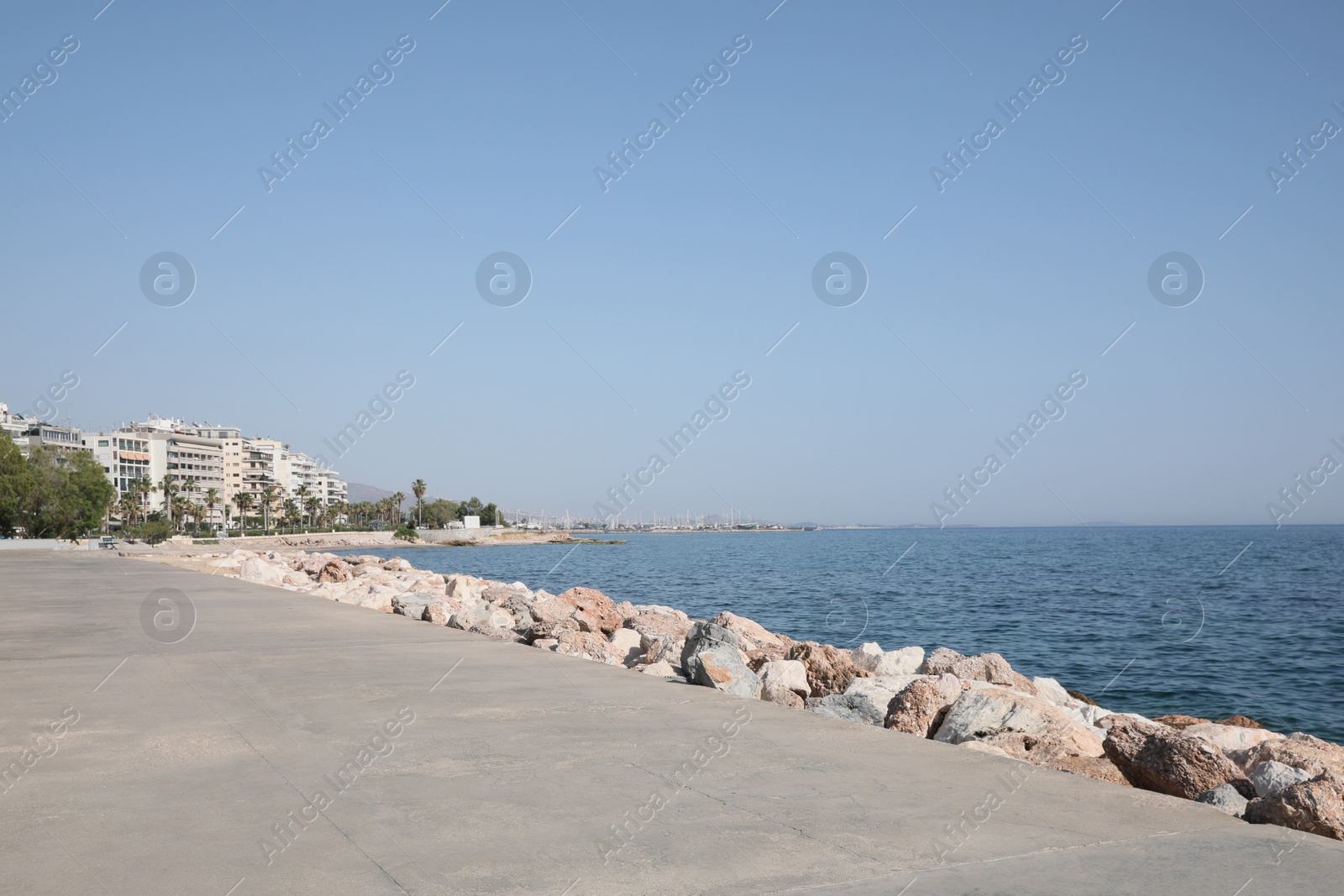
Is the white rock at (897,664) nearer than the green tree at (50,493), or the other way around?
the white rock at (897,664)

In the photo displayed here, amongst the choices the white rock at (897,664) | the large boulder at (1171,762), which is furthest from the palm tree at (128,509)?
the large boulder at (1171,762)

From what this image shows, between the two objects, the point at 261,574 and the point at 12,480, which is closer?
the point at 261,574

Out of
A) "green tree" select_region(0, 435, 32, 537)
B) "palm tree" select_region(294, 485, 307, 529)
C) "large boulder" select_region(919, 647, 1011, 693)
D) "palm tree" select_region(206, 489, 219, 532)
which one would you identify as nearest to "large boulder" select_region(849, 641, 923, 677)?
"large boulder" select_region(919, 647, 1011, 693)

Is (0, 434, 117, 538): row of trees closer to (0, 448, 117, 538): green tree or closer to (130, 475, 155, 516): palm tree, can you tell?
(0, 448, 117, 538): green tree

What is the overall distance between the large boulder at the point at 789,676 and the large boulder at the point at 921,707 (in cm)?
161

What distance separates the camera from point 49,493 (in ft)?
204

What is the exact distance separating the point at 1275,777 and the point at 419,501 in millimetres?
170820

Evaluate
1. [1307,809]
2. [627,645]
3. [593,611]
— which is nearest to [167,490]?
[593,611]

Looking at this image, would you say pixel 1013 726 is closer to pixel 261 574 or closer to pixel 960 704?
pixel 960 704

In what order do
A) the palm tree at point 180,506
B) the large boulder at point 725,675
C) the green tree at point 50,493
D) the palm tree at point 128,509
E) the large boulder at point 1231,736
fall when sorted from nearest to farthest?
the large boulder at point 725,675, the large boulder at point 1231,736, the green tree at point 50,493, the palm tree at point 128,509, the palm tree at point 180,506

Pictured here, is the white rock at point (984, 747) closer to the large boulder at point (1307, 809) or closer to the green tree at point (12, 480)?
the large boulder at point (1307, 809)

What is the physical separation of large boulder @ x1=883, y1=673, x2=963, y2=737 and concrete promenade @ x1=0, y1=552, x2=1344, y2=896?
87cm

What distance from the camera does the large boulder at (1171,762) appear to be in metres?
5.45

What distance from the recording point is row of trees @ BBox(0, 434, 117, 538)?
58.5 m
